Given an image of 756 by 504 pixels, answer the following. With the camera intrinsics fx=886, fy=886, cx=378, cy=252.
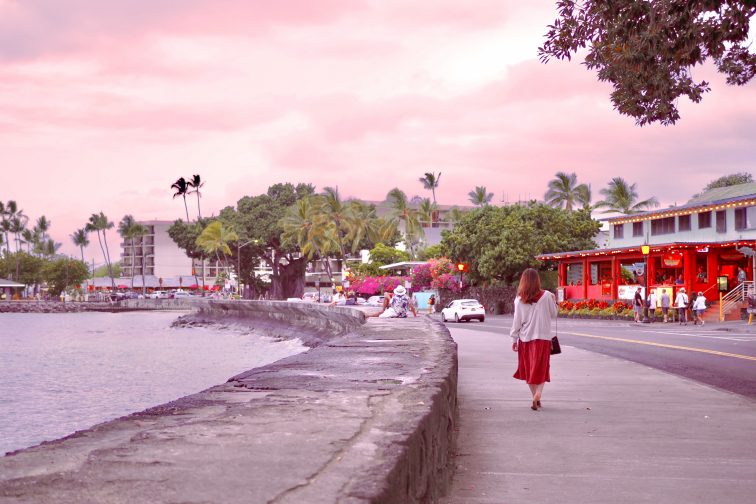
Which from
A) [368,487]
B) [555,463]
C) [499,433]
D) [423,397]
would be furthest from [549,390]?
[368,487]

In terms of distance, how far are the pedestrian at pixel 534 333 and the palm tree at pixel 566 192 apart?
263 ft

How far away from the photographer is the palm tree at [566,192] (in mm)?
89875

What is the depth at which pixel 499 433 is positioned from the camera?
29.8 feet

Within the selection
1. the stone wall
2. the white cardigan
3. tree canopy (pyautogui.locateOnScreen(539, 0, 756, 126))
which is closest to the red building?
the stone wall

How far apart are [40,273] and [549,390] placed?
139m

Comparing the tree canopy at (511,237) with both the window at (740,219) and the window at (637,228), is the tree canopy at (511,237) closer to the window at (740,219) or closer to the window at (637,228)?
the window at (637,228)

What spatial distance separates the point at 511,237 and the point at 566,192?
3394cm

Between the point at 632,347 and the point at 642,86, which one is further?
the point at 632,347

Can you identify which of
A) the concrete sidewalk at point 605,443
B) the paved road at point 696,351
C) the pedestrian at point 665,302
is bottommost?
the paved road at point 696,351

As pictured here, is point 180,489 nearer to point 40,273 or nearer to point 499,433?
point 499,433

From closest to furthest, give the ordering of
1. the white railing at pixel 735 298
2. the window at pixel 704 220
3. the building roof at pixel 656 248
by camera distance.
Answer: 1. the white railing at pixel 735 298
2. the building roof at pixel 656 248
3. the window at pixel 704 220

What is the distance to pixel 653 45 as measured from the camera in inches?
493

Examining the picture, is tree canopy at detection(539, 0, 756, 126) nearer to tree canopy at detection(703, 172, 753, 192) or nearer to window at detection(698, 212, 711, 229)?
window at detection(698, 212, 711, 229)

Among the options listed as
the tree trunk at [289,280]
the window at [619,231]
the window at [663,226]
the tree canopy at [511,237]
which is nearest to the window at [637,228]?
the window at [663,226]
